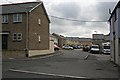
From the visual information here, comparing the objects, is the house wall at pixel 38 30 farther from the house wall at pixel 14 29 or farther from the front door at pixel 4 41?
the front door at pixel 4 41

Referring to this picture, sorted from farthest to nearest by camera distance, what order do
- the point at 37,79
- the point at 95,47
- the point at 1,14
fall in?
the point at 95,47
the point at 1,14
the point at 37,79

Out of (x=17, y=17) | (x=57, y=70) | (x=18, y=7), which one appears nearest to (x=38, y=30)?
(x=17, y=17)

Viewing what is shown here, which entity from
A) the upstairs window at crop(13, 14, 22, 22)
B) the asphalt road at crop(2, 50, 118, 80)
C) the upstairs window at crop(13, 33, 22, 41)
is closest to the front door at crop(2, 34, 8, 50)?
the upstairs window at crop(13, 33, 22, 41)

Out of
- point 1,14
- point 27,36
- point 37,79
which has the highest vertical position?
point 1,14

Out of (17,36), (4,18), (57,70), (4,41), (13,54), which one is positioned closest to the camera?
(57,70)

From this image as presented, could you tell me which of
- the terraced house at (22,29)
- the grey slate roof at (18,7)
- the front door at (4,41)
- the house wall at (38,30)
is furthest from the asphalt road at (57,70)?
the grey slate roof at (18,7)

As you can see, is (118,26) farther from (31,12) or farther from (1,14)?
(1,14)

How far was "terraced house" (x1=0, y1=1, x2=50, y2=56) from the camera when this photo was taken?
3831cm

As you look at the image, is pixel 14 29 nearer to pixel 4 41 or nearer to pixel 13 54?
pixel 4 41

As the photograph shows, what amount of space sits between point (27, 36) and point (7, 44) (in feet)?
12.9

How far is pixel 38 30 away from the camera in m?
42.6

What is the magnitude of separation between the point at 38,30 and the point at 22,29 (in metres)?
4.40

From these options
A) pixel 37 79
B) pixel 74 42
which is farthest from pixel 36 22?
pixel 74 42

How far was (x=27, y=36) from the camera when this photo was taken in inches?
1501
